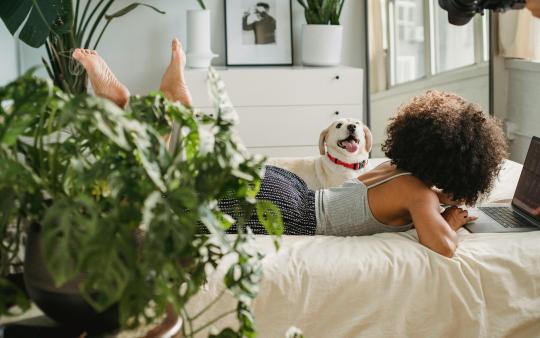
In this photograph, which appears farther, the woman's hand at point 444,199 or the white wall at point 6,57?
the white wall at point 6,57

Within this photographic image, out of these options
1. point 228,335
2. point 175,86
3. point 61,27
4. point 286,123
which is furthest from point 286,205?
point 61,27

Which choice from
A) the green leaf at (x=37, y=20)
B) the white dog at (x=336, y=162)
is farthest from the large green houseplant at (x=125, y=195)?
the green leaf at (x=37, y=20)

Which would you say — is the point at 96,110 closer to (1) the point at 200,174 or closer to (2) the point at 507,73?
(1) the point at 200,174

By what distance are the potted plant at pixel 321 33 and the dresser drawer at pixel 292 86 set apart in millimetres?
158

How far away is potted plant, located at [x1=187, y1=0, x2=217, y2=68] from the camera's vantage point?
4.07 meters

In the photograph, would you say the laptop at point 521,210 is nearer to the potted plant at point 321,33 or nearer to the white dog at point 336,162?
the white dog at point 336,162

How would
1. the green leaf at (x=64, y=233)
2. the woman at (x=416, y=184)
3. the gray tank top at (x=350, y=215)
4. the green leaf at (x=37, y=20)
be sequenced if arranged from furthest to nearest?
the green leaf at (x=37, y=20), the gray tank top at (x=350, y=215), the woman at (x=416, y=184), the green leaf at (x=64, y=233)

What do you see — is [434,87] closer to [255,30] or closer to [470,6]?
[255,30]

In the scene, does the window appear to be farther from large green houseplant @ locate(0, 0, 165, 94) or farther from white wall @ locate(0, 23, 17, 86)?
white wall @ locate(0, 23, 17, 86)

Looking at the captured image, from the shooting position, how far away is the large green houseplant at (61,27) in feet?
11.4

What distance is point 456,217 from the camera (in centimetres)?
221

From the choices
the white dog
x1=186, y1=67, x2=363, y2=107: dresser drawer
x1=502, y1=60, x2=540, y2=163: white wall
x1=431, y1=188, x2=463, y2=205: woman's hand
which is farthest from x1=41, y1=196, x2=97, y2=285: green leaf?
x1=502, y1=60, x2=540, y2=163: white wall

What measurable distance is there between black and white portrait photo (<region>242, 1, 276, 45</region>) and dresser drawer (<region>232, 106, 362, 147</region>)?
22.1 inches

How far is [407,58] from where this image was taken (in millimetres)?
4391
